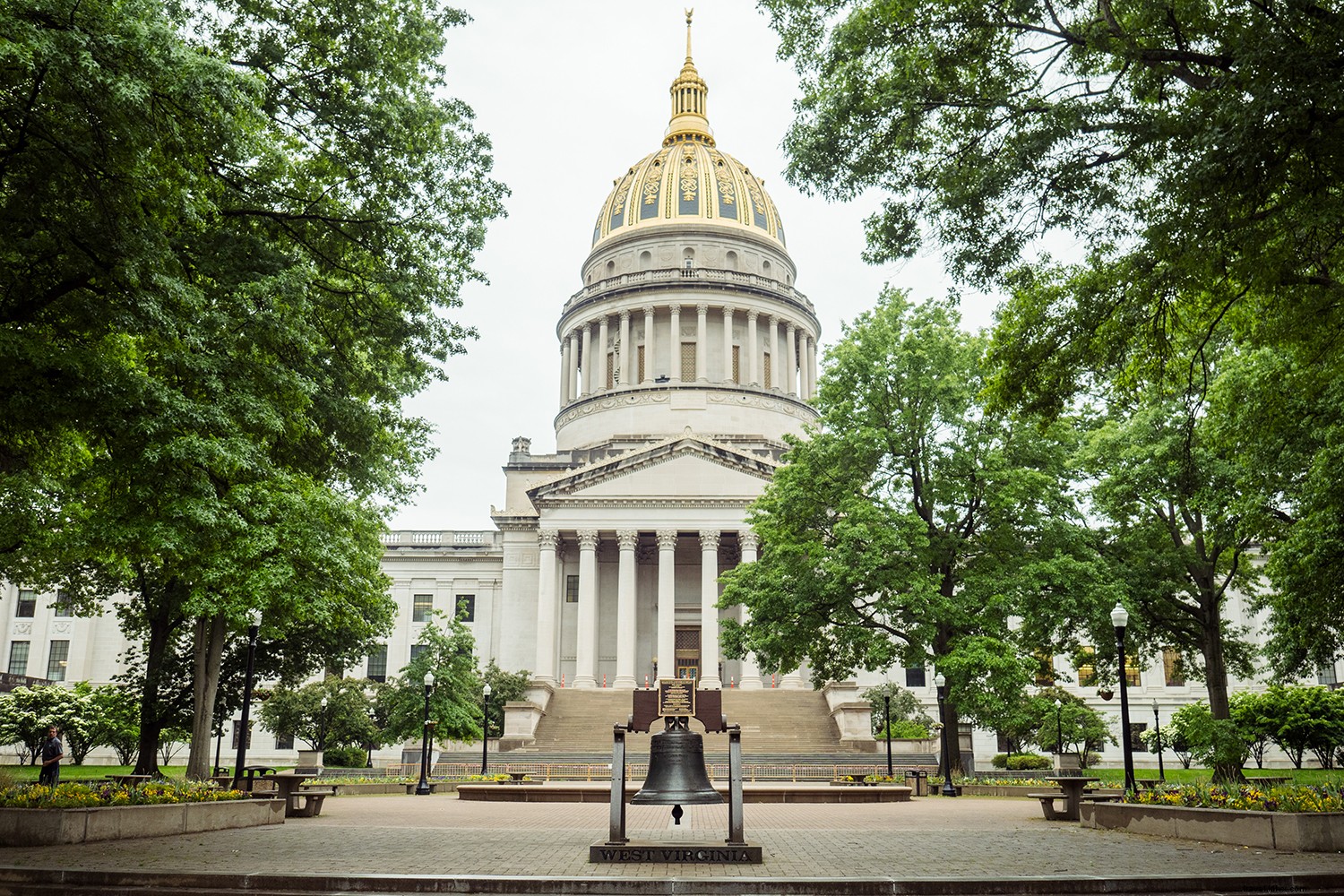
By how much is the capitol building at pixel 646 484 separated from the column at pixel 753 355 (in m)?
0.11

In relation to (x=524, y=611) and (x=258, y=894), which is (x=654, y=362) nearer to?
(x=524, y=611)

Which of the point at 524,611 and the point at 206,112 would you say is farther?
the point at 524,611

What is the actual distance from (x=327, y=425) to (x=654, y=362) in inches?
2252

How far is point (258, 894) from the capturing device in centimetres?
1025

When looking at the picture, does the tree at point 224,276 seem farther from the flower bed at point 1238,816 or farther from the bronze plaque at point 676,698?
the flower bed at point 1238,816

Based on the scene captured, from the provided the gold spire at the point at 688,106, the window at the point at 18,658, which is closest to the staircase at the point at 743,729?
the window at the point at 18,658

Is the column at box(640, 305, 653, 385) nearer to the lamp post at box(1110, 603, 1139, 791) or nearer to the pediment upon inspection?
the pediment

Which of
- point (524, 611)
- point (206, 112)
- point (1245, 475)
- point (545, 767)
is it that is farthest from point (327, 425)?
point (524, 611)

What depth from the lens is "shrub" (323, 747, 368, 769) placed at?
44.3m

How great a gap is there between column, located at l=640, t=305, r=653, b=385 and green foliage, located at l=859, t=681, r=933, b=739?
29687 mm

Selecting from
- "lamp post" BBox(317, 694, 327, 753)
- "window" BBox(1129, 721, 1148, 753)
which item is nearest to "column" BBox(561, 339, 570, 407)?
"lamp post" BBox(317, 694, 327, 753)

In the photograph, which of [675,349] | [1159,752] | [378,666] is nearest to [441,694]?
[1159,752]

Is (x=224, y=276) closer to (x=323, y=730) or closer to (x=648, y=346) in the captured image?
(x=323, y=730)

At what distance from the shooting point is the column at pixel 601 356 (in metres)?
77.9
